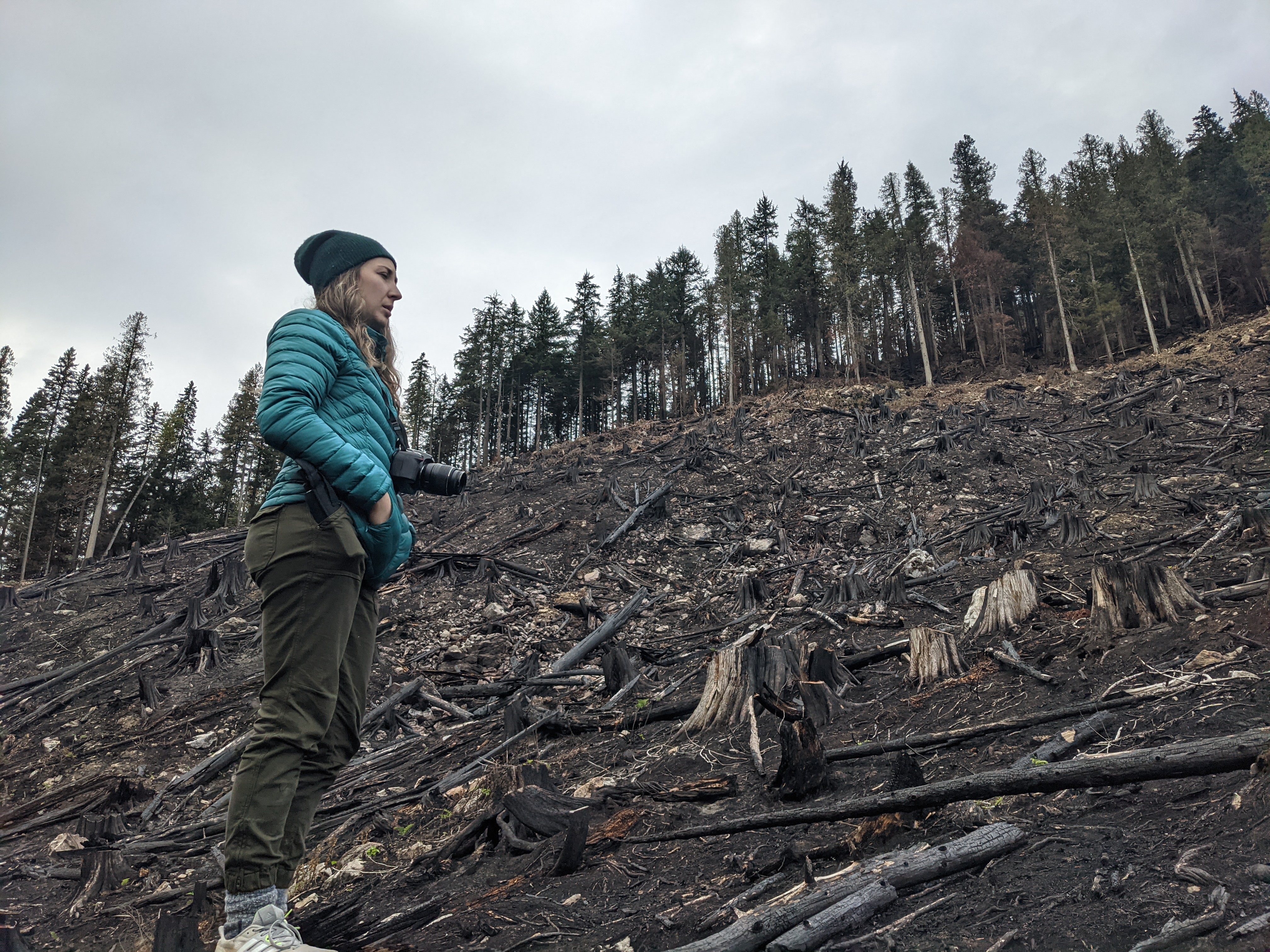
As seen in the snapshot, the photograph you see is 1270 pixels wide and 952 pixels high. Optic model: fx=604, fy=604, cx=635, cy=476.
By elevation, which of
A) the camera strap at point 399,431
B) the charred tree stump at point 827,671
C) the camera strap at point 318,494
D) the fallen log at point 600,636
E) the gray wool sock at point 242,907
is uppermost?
the camera strap at point 399,431

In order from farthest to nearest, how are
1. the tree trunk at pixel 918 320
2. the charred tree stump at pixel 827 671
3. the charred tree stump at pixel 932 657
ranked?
1. the tree trunk at pixel 918 320
2. the charred tree stump at pixel 827 671
3. the charred tree stump at pixel 932 657

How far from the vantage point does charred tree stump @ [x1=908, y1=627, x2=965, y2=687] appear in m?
4.17

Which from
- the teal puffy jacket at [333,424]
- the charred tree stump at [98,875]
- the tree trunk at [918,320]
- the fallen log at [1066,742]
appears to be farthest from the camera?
the tree trunk at [918,320]

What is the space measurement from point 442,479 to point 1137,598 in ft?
14.6

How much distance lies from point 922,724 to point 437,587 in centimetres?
727

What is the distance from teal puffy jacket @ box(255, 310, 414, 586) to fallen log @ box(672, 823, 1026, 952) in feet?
5.73

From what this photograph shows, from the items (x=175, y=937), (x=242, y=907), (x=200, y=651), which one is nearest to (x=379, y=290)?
Answer: (x=242, y=907)

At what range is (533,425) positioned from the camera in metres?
56.3

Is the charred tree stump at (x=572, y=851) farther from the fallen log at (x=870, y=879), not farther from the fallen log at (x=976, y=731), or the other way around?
the fallen log at (x=976, y=731)

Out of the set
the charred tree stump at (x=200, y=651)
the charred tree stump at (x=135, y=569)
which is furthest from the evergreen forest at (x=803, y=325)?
the charred tree stump at (x=200, y=651)

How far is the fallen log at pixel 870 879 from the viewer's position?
1733mm

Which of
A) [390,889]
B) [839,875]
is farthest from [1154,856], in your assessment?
[390,889]

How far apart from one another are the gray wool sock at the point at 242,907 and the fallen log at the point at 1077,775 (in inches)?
75.6

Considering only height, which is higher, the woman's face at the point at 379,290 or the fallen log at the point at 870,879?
the woman's face at the point at 379,290
